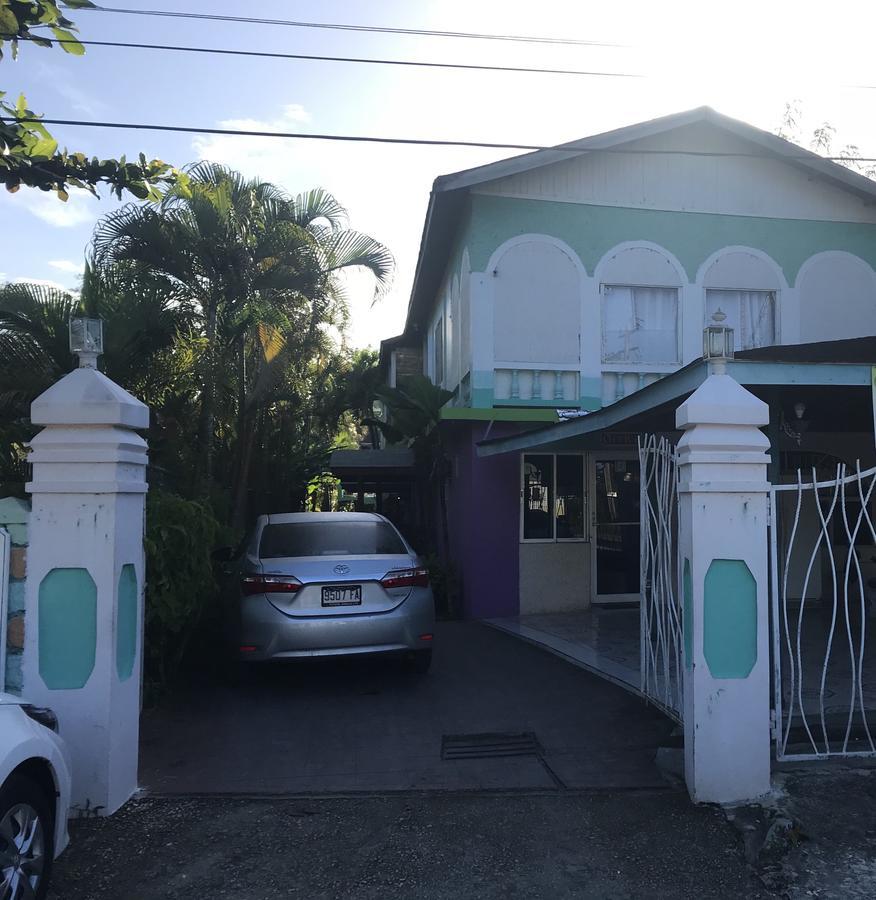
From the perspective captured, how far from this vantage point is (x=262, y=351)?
1192cm

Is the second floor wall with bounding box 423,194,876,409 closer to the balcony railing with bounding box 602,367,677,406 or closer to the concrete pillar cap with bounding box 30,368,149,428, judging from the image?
the balcony railing with bounding box 602,367,677,406

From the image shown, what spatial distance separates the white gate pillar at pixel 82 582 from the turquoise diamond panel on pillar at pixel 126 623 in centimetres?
2

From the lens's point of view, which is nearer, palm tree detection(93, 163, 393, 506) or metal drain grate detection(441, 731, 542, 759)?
metal drain grate detection(441, 731, 542, 759)

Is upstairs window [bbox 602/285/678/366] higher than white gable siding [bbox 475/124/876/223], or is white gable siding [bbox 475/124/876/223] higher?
white gable siding [bbox 475/124/876/223]

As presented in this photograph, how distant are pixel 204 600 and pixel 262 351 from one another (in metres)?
6.15

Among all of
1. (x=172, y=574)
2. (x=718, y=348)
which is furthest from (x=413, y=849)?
(x=718, y=348)

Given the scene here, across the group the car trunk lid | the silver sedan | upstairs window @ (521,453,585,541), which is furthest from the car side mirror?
upstairs window @ (521,453,585,541)

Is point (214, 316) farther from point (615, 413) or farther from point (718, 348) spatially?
point (718, 348)

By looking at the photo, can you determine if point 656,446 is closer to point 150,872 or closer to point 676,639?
point 676,639

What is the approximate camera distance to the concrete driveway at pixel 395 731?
4703 mm

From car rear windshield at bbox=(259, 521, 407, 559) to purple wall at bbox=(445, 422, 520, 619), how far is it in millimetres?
3340

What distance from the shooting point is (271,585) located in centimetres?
624

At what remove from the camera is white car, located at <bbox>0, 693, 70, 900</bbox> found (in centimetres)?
290

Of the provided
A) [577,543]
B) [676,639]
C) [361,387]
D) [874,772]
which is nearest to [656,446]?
[676,639]
